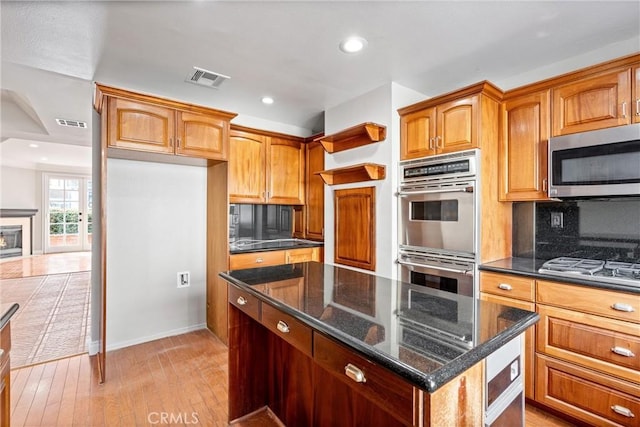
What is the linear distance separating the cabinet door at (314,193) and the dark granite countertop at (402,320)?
1.93m

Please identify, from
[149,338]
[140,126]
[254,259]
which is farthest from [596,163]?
[149,338]

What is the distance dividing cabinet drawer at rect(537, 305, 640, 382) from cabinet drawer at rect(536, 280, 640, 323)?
0.13ft

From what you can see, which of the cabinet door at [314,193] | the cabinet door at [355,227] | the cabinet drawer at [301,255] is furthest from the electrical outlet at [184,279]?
the cabinet door at [355,227]

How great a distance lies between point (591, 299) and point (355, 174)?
1.99m

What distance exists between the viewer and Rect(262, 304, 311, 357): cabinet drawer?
4.04 feet

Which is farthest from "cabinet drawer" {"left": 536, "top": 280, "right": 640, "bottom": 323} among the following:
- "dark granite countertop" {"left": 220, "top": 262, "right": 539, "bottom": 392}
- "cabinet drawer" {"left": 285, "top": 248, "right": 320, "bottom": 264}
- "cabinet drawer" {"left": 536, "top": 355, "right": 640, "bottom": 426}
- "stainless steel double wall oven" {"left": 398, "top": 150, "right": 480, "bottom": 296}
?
"cabinet drawer" {"left": 285, "top": 248, "right": 320, "bottom": 264}

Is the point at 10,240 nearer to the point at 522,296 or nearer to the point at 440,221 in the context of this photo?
the point at 440,221

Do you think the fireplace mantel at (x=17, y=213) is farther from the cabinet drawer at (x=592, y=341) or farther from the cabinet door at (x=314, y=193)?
the cabinet drawer at (x=592, y=341)

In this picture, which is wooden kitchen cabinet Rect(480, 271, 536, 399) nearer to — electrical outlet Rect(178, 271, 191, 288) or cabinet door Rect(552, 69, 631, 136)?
cabinet door Rect(552, 69, 631, 136)

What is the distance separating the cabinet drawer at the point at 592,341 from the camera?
1694mm

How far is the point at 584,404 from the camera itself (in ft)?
6.03

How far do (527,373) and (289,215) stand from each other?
9.51 ft

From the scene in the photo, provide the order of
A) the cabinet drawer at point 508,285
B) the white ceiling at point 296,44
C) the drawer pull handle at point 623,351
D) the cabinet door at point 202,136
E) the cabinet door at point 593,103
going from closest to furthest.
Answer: the drawer pull handle at point 623,351
the white ceiling at point 296,44
the cabinet door at point 593,103
the cabinet drawer at point 508,285
the cabinet door at point 202,136

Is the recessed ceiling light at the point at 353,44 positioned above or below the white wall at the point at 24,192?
above
